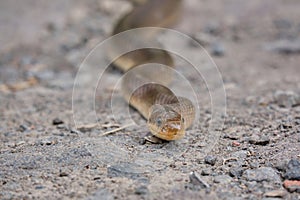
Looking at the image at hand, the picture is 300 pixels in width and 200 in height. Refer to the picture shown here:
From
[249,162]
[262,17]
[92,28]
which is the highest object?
[262,17]

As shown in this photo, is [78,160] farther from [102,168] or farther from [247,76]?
[247,76]

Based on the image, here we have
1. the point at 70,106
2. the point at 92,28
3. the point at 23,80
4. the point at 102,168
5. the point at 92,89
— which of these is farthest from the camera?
the point at 92,28

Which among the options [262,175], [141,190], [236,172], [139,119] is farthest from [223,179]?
[139,119]

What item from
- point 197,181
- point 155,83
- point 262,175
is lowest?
point 197,181

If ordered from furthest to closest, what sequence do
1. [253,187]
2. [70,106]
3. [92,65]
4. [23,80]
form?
[92,65]
[23,80]
[70,106]
[253,187]

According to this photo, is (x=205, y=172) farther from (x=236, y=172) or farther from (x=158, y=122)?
(x=158, y=122)

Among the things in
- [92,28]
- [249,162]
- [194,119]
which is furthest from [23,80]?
[249,162]

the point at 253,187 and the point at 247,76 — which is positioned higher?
the point at 247,76
